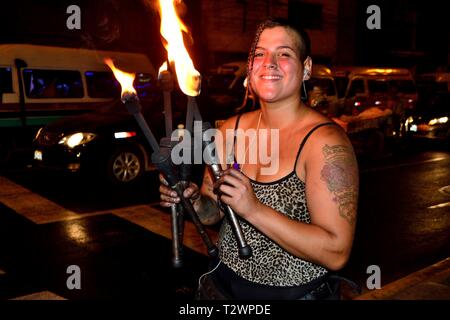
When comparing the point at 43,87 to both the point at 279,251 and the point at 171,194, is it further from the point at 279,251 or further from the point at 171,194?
the point at 279,251

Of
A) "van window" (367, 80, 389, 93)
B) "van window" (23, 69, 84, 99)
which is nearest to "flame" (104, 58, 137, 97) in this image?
"van window" (23, 69, 84, 99)

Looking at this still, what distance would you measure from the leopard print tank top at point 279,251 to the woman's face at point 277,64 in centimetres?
24

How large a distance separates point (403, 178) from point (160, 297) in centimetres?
721

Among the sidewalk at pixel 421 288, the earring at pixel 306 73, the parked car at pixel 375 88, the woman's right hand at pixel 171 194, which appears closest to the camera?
the woman's right hand at pixel 171 194

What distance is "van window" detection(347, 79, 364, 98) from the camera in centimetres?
1681

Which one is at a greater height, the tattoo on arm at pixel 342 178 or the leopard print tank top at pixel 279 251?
the tattoo on arm at pixel 342 178

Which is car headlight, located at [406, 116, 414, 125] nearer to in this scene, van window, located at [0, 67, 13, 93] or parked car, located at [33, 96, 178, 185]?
parked car, located at [33, 96, 178, 185]

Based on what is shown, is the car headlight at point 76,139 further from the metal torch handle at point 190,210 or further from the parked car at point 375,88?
the parked car at point 375,88

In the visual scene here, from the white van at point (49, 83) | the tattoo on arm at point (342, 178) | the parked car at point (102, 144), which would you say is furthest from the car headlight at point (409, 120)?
the tattoo on arm at point (342, 178)

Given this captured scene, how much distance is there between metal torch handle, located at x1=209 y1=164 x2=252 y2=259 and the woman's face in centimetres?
52

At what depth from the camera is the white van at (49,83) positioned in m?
11.4

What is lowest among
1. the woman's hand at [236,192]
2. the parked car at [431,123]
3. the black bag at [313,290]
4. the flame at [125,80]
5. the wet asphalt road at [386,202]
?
the wet asphalt road at [386,202]

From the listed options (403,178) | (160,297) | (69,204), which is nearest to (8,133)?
(69,204)

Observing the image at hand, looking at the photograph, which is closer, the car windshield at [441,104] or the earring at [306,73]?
the earring at [306,73]
